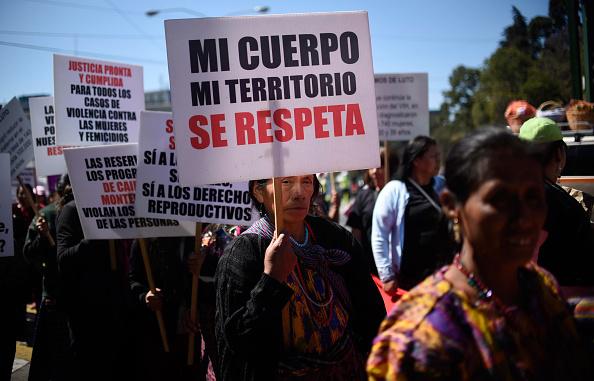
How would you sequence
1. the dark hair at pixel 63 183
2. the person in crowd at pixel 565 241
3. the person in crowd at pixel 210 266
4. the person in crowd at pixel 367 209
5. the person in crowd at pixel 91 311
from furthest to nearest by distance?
the person in crowd at pixel 367 209 → the dark hair at pixel 63 183 → the person in crowd at pixel 91 311 → the person in crowd at pixel 210 266 → the person in crowd at pixel 565 241

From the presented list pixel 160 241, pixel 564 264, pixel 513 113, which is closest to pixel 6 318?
pixel 160 241

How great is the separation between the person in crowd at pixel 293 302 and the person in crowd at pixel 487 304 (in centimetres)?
87

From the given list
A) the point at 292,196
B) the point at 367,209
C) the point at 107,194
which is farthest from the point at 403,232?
the point at 107,194

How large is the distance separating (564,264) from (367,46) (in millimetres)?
1387

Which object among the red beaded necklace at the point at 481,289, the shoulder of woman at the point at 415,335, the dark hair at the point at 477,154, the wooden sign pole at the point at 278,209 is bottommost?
the shoulder of woman at the point at 415,335

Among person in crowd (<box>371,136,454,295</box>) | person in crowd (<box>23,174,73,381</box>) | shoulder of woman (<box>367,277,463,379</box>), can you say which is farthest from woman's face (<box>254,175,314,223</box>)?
person in crowd (<box>23,174,73,381</box>)

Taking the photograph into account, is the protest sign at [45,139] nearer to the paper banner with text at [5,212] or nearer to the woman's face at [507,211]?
the paper banner with text at [5,212]

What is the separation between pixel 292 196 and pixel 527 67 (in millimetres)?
15871

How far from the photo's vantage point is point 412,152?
509cm

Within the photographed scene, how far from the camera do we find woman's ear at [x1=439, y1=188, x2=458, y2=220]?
1.68 metres

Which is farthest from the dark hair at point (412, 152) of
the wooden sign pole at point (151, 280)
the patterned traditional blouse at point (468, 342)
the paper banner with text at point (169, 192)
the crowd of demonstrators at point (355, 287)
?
the patterned traditional blouse at point (468, 342)

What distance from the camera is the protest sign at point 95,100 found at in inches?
233

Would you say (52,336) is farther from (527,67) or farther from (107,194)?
(527,67)

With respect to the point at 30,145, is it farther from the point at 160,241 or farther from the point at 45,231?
the point at 160,241
